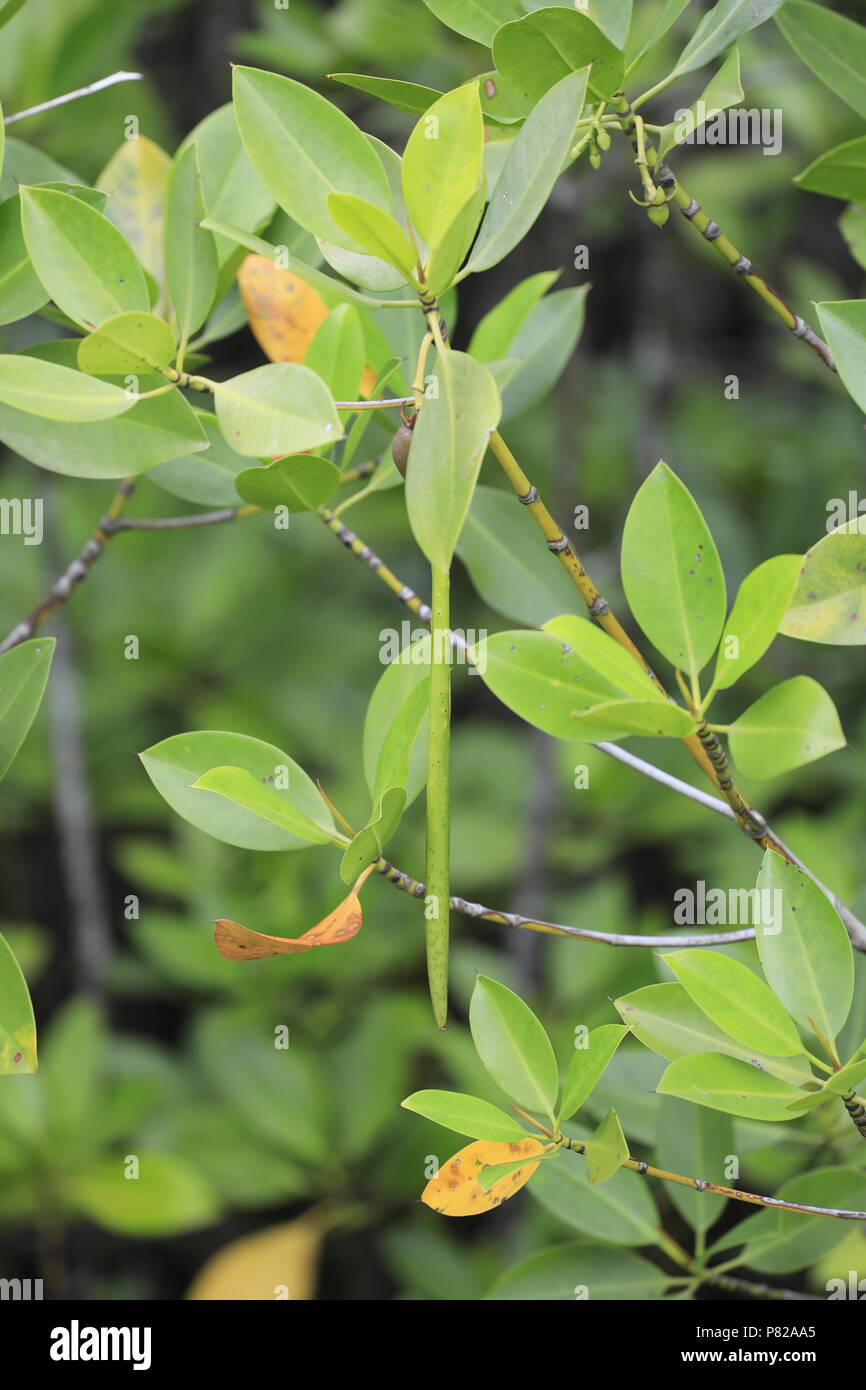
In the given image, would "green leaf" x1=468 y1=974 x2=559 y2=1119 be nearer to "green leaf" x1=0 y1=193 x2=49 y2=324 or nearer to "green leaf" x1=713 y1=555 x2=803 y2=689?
"green leaf" x1=713 y1=555 x2=803 y2=689

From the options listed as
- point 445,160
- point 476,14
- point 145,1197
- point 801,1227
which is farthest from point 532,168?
point 145,1197

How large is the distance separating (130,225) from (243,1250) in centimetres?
75

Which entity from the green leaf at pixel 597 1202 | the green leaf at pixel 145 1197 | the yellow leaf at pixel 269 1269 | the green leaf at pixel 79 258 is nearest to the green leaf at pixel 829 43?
the green leaf at pixel 79 258

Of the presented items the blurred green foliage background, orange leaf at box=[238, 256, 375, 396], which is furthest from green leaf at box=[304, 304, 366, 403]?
the blurred green foliage background

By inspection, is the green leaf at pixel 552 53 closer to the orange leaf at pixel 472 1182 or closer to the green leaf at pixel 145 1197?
the orange leaf at pixel 472 1182

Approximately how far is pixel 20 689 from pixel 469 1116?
22 cm

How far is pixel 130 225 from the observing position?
0.57 metres

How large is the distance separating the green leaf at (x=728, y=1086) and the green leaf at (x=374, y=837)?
0.12 metres

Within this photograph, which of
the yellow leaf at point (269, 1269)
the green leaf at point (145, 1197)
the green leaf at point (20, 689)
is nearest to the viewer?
the green leaf at point (20, 689)

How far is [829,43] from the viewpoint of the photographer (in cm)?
46

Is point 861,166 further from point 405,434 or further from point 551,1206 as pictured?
point 551,1206

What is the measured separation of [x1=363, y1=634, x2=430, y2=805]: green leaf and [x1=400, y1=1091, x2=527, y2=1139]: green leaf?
0.33 ft

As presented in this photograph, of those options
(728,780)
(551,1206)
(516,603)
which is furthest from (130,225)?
(551,1206)

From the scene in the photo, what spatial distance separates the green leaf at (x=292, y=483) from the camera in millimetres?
432
